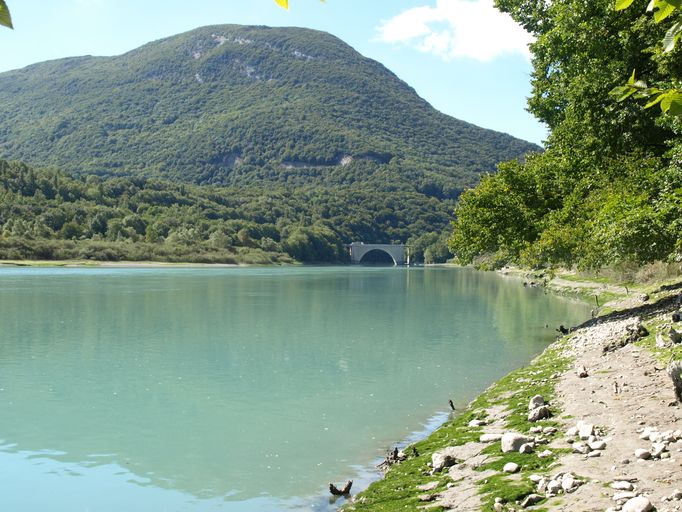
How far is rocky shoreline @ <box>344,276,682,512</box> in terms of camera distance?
7.44 m

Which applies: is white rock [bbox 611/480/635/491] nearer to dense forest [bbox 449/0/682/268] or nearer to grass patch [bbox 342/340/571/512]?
grass patch [bbox 342/340/571/512]

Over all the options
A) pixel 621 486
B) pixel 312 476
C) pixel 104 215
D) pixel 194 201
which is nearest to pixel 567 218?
pixel 312 476

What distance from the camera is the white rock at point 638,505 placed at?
625 cm

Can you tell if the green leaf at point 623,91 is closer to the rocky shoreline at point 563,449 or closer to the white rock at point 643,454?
the rocky shoreline at point 563,449

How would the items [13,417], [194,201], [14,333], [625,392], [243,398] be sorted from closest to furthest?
[625,392], [13,417], [243,398], [14,333], [194,201]

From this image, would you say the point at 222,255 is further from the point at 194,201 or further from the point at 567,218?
the point at 567,218

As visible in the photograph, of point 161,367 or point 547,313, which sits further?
point 547,313

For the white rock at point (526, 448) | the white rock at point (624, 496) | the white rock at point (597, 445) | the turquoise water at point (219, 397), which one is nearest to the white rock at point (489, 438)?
the white rock at point (526, 448)

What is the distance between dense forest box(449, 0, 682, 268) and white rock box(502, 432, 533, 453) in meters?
8.12

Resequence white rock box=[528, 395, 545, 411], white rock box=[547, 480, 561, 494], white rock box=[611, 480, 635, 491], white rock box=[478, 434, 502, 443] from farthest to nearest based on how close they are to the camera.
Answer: white rock box=[528, 395, 545, 411] → white rock box=[478, 434, 502, 443] → white rock box=[547, 480, 561, 494] → white rock box=[611, 480, 635, 491]

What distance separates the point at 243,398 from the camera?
734 inches

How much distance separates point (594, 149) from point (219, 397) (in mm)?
14435

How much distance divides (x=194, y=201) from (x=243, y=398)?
18694 centimetres

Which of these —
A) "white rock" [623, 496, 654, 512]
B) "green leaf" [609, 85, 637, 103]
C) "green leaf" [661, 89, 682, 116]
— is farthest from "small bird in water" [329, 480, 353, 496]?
"green leaf" [661, 89, 682, 116]
